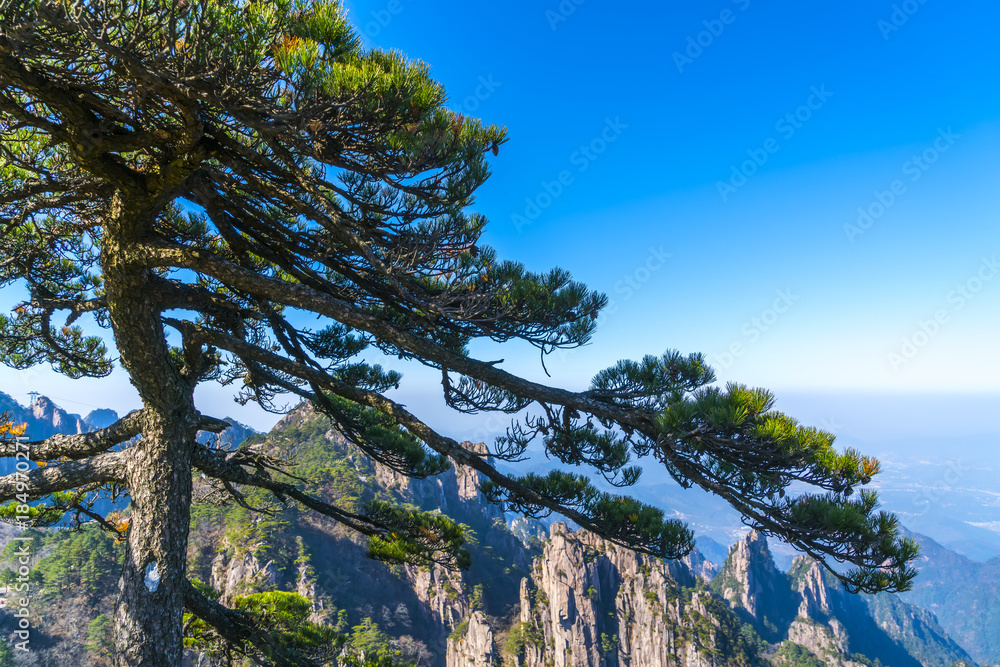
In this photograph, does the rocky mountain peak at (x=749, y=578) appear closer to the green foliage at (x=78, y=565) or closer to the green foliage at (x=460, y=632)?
the green foliage at (x=460, y=632)

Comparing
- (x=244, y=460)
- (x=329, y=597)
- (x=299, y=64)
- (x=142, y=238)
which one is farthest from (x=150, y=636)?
(x=329, y=597)

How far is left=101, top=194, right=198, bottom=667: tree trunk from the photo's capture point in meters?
2.94

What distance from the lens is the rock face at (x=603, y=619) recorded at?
49.0 metres

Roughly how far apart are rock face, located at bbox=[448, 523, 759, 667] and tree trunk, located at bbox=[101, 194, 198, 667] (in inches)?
2072

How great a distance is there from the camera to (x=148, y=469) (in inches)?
122

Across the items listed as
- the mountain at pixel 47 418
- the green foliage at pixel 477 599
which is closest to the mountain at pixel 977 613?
the green foliage at pixel 477 599

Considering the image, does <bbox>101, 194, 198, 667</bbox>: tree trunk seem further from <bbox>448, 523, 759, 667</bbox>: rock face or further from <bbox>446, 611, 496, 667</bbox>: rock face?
<bbox>448, 523, 759, 667</bbox>: rock face

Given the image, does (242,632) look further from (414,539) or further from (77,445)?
(77,445)

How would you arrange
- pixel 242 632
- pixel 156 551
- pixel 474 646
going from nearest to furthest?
pixel 156 551
pixel 242 632
pixel 474 646

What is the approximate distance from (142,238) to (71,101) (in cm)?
88

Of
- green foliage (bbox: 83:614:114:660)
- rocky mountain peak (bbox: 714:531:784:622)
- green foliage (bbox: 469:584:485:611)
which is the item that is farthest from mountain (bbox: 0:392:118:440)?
rocky mountain peak (bbox: 714:531:784:622)

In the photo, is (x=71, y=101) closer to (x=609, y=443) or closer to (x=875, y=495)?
(x=609, y=443)

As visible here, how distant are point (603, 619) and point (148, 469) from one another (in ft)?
204

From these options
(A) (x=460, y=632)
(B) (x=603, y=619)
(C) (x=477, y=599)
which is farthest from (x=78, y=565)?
(B) (x=603, y=619)
